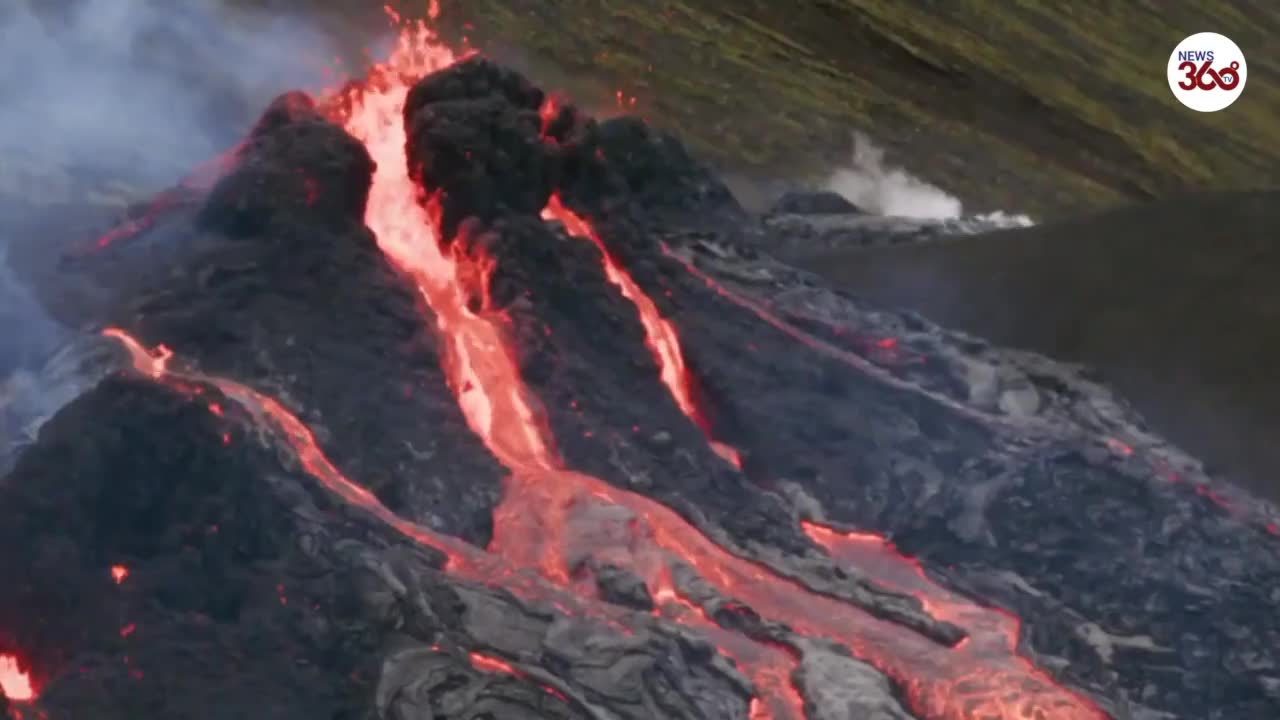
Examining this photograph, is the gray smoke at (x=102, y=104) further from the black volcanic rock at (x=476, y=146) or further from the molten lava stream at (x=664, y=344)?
the molten lava stream at (x=664, y=344)

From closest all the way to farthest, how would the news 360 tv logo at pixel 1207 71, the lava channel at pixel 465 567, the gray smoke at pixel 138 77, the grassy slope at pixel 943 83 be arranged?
the lava channel at pixel 465 567, the gray smoke at pixel 138 77, the grassy slope at pixel 943 83, the news 360 tv logo at pixel 1207 71

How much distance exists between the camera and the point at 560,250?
608 inches

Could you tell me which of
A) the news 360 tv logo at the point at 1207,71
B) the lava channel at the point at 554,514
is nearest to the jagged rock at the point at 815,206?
the lava channel at the point at 554,514

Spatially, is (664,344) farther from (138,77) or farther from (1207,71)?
(1207,71)

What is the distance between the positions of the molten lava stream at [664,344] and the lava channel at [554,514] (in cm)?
142

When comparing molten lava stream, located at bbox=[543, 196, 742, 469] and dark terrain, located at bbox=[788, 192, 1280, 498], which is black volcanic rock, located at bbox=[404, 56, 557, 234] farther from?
dark terrain, located at bbox=[788, 192, 1280, 498]

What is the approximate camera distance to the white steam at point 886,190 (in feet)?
114

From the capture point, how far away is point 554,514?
1277cm

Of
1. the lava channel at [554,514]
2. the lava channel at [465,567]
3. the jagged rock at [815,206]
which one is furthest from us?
the jagged rock at [815,206]

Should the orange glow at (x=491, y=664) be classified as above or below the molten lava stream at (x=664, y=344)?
below

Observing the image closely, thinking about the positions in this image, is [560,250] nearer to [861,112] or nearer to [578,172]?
[578,172]

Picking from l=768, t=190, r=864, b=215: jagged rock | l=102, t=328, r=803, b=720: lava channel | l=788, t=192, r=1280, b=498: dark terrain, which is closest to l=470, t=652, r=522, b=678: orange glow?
l=102, t=328, r=803, b=720: lava channel

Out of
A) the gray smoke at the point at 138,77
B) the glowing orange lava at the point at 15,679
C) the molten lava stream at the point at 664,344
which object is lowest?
the glowing orange lava at the point at 15,679

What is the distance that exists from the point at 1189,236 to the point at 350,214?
12.2 metres
